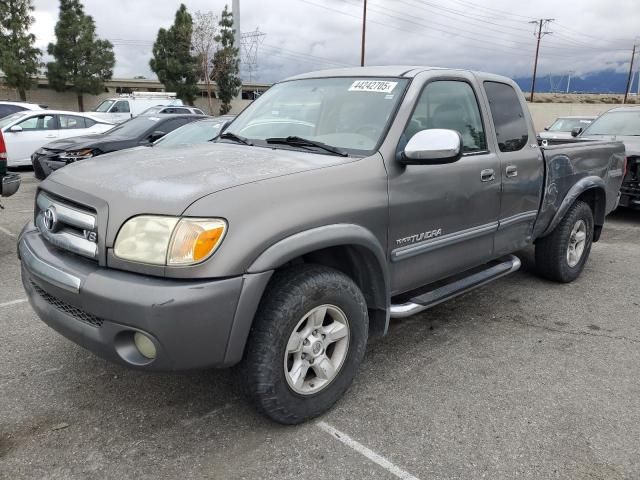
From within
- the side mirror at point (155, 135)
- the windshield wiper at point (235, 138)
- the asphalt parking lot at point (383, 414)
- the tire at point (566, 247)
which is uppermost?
the windshield wiper at point (235, 138)

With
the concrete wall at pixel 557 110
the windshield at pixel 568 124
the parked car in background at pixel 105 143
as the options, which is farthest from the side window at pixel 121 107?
the concrete wall at pixel 557 110

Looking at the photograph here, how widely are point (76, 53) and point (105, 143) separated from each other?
96.1 feet

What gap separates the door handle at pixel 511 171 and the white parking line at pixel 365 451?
2.24 meters

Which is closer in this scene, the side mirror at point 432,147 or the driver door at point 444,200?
the side mirror at point 432,147

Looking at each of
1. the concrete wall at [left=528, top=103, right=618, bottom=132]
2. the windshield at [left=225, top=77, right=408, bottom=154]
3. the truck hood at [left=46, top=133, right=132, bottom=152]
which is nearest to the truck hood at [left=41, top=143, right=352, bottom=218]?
the windshield at [left=225, top=77, right=408, bottom=154]

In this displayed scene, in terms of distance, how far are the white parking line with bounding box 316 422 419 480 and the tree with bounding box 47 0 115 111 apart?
36.8 metres

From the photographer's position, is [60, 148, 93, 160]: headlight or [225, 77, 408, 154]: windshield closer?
[225, 77, 408, 154]: windshield

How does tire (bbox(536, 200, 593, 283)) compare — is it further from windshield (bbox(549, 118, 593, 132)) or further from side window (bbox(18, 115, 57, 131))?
side window (bbox(18, 115, 57, 131))

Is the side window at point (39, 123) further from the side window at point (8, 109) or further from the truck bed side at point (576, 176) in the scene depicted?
the truck bed side at point (576, 176)

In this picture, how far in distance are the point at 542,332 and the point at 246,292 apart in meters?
2.68

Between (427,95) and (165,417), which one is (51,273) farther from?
(427,95)

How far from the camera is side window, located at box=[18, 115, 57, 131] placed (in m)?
12.6

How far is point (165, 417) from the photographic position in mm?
2822

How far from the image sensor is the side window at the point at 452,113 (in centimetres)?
336
